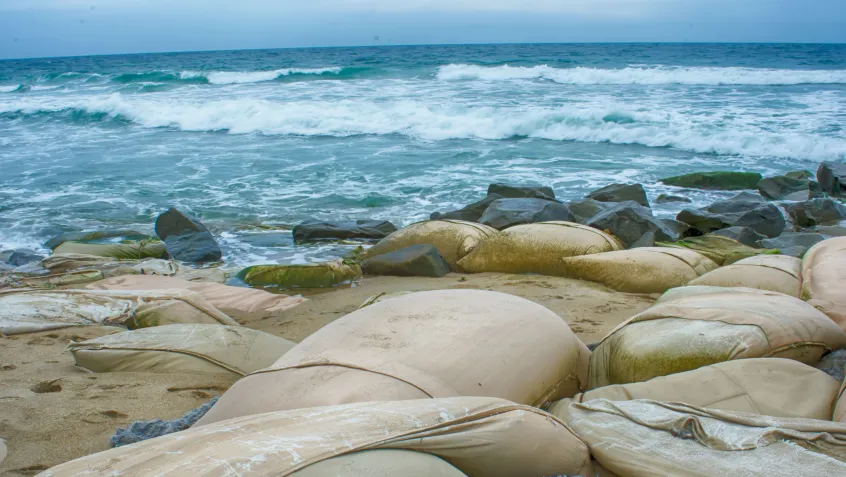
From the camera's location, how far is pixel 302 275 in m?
5.79

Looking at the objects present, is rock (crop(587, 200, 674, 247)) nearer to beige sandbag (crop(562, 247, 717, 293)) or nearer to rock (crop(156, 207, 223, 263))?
beige sandbag (crop(562, 247, 717, 293))

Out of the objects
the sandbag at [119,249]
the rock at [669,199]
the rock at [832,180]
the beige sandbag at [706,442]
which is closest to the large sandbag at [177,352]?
the beige sandbag at [706,442]

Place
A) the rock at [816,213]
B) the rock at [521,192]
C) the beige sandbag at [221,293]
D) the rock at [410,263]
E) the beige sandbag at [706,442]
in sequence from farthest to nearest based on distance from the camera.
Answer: the rock at [521,192] < the rock at [816,213] < the rock at [410,263] < the beige sandbag at [221,293] < the beige sandbag at [706,442]

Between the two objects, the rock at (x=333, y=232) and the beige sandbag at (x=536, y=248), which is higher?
the beige sandbag at (x=536, y=248)

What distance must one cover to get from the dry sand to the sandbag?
7.53 ft

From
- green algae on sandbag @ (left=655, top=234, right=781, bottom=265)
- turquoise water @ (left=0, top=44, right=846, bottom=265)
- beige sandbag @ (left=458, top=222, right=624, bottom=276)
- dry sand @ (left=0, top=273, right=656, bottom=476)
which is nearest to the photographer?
dry sand @ (left=0, top=273, right=656, bottom=476)

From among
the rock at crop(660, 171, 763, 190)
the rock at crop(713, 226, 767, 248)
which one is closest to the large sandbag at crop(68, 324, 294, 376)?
the rock at crop(713, 226, 767, 248)

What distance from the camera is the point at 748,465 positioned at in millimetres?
1881

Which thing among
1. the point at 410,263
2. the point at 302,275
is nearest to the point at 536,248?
the point at 410,263

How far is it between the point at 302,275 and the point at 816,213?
571 centimetres

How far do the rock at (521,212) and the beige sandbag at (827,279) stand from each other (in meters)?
2.90

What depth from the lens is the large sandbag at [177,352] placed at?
10.8ft

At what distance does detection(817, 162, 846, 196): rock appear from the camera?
359 inches

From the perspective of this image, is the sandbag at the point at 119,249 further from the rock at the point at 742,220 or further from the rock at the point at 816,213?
the rock at the point at 816,213
